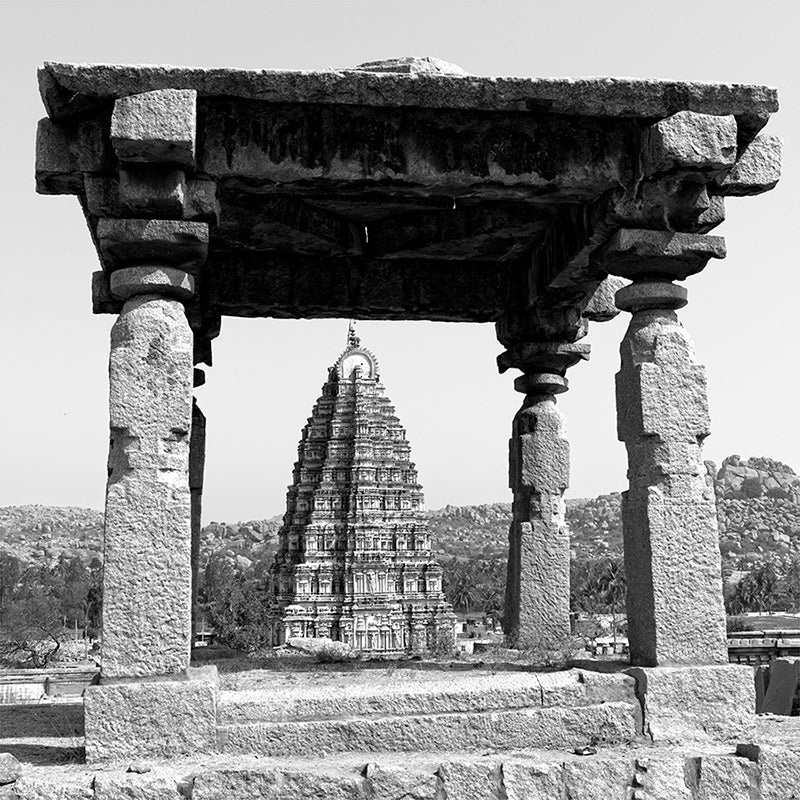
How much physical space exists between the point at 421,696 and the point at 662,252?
10.2ft

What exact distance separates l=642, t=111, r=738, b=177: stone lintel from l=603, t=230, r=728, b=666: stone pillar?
496mm

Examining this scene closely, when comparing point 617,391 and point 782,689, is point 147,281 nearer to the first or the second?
point 617,391

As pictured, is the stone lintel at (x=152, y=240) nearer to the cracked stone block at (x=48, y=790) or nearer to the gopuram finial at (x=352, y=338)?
the cracked stone block at (x=48, y=790)

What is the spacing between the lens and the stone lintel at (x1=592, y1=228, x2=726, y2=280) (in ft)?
21.2

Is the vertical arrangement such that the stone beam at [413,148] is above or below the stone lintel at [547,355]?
above

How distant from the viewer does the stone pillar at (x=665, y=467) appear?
614 centimetres

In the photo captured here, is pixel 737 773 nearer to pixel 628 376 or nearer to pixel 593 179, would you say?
pixel 628 376

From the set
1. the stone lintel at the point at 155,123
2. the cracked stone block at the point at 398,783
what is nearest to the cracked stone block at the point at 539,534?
the cracked stone block at the point at 398,783

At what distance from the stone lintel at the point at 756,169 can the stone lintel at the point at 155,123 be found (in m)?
3.32

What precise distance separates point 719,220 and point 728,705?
9.91ft

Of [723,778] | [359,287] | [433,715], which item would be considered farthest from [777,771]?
[359,287]

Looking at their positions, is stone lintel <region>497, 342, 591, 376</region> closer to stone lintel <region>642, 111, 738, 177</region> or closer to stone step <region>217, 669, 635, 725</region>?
stone lintel <region>642, 111, 738, 177</region>

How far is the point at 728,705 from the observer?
609 cm

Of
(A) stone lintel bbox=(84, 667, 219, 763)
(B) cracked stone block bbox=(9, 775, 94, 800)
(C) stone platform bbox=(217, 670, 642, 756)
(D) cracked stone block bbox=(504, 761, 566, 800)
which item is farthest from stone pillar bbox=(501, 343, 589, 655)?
(B) cracked stone block bbox=(9, 775, 94, 800)
